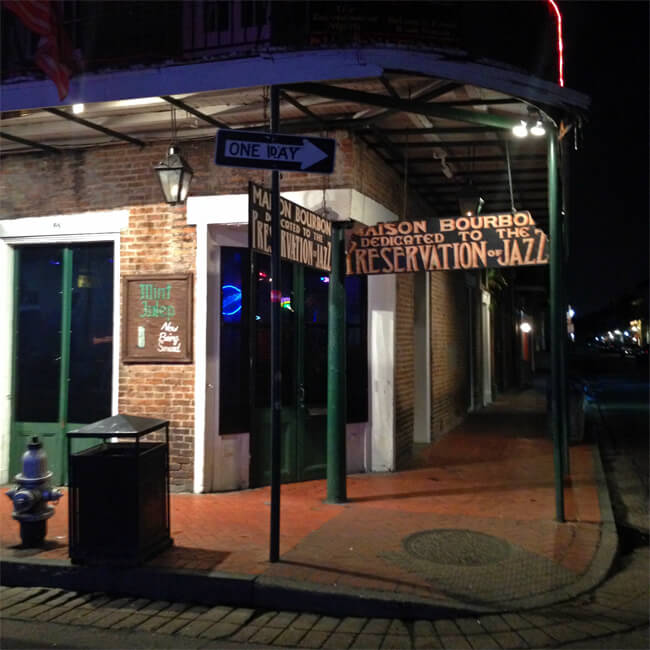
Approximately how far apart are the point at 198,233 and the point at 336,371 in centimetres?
234

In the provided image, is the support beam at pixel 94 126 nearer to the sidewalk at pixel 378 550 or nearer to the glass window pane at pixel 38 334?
the glass window pane at pixel 38 334

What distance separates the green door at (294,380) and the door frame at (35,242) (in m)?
1.74

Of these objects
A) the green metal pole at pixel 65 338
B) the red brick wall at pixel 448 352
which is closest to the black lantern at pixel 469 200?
the red brick wall at pixel 448 352

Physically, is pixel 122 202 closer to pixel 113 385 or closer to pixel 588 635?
pixel 113 385

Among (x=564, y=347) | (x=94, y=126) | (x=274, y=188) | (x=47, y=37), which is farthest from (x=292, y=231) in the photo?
(x=564, y=347)

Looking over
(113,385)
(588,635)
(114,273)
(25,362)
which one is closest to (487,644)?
(588,635)

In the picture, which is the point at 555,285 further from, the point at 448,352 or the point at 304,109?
the point at 448,352

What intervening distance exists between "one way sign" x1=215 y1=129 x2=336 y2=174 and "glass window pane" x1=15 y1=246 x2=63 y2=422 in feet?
14.0

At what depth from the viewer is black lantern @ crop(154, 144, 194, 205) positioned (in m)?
7.22

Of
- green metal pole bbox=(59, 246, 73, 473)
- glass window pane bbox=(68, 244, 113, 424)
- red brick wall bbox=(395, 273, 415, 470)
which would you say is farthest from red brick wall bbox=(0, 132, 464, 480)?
red brick wall bbox=(395, 273, 415, 470)

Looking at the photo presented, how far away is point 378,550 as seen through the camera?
17.5 ft

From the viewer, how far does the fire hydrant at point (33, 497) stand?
545 centimetres

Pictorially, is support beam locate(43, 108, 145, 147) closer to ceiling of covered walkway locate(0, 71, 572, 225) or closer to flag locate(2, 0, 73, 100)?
ceiling of covered walkway locate(0, 71, 572, 225)

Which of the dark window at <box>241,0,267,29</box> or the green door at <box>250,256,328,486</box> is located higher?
the dark window at <box>241,0,267,29</box>
